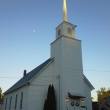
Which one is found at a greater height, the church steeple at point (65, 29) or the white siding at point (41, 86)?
the church steeple at point (65, 29)

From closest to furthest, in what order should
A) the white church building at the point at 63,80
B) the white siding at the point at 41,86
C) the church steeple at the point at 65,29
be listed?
the white siding at the point at 41,86, the white church building at the point at 63,80, the church steeple at the point at 65,29

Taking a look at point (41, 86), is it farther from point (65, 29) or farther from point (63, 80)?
point (65, 29)

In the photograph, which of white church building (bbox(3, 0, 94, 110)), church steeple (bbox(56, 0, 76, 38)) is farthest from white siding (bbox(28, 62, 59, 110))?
church steeple (bbox(56, 0, 76, 38))

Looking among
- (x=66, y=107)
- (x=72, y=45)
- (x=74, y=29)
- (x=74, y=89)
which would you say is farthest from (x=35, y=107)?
(x=74, y=29)

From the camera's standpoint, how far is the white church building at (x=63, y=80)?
80.8ft

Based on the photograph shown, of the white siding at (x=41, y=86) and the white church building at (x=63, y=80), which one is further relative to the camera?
the white church building at (x=63, y=80)

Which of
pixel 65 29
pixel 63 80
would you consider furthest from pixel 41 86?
pixel 65 29

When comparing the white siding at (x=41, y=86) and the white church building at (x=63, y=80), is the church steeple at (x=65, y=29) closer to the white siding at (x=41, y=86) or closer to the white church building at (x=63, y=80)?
the white church building at (x=63, y=80)

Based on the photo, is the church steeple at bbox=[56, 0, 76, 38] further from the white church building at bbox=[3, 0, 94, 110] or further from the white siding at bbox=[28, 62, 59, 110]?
the white siding at bbox=[28, 62, 59, 110]

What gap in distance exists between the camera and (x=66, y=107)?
2422cm

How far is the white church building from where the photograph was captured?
24641 mm

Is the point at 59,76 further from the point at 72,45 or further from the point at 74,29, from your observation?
the point at 74,29

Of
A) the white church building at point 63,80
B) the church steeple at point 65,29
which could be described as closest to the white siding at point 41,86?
the white church building at point 63,80

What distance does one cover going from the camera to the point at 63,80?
992 inches
